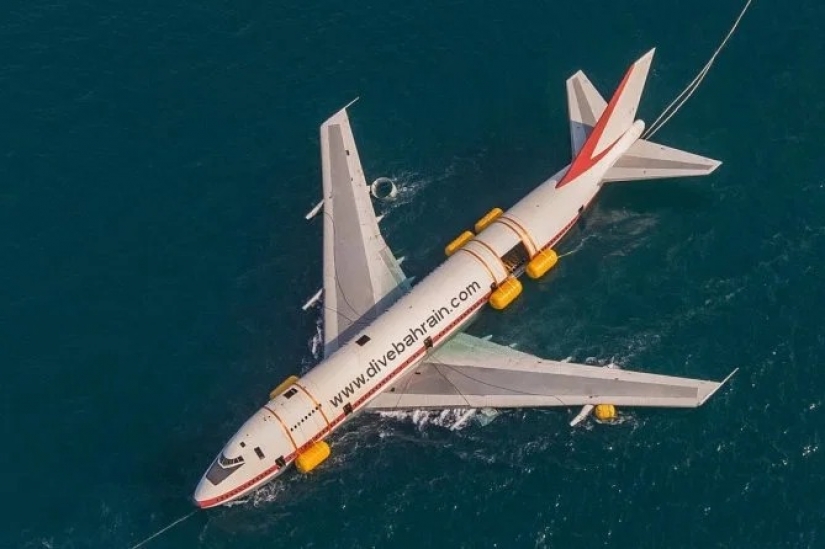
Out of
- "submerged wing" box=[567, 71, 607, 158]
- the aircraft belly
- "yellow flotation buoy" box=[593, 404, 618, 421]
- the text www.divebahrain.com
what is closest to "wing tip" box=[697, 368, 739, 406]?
"yellow flotation buoy" box=[593, 404, 618, 421]

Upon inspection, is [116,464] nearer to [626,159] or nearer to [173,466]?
[173,466]

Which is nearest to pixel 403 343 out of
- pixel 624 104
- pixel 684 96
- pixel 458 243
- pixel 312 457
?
pixel 312 457

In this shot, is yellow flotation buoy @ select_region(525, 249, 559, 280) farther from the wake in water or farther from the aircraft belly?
the wake in water

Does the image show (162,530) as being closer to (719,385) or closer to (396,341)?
(396,341)

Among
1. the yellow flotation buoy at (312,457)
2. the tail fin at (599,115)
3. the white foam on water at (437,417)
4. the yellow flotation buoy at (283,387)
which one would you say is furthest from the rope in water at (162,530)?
the tail fin at (599,115)

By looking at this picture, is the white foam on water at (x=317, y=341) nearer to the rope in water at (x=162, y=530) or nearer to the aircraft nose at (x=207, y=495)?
the aircraft nose at (x=207, y=495)
